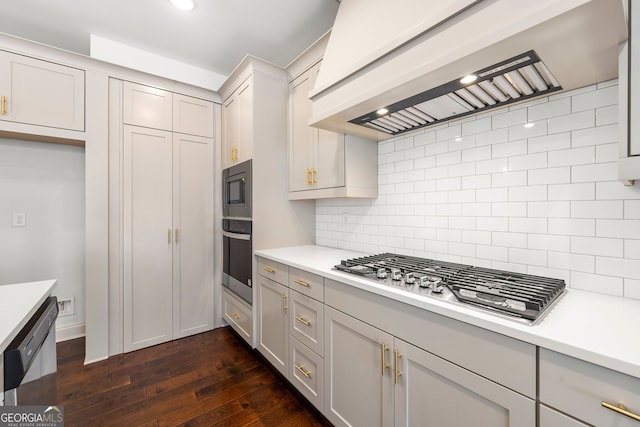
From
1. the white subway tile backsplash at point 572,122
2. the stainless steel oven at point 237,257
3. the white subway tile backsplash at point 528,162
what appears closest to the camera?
the white subway tile backsplash at point 572,122

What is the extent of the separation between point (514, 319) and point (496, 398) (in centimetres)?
26

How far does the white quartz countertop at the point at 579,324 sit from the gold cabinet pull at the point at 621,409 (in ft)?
0.32

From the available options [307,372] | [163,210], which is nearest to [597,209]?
[307,372]

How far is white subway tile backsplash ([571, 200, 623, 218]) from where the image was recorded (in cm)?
108

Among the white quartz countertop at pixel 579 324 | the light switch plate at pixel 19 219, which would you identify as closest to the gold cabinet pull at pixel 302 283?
the white quartz countertop at pixel 579 324

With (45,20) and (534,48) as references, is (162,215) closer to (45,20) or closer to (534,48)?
(45,20)

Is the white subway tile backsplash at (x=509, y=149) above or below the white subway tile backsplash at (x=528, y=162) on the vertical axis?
above

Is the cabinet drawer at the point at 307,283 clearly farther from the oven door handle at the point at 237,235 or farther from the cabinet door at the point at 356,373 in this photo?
the oven door handle at the point at 237,235

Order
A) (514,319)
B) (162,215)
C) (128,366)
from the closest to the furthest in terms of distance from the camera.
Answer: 1. (514,319)
2. (128,366)
3. (162,215)

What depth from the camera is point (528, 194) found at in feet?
4.30

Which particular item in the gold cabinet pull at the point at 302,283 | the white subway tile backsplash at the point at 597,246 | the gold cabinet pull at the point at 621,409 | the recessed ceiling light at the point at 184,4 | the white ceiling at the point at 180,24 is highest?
the white ceiling at the point at 180,24

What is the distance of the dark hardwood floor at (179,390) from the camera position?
166 centimetres

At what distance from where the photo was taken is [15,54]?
203 centimetres

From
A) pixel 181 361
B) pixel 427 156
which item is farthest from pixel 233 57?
pixel 181 361
